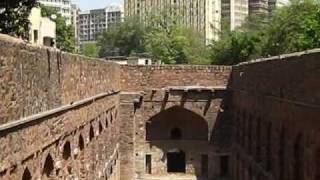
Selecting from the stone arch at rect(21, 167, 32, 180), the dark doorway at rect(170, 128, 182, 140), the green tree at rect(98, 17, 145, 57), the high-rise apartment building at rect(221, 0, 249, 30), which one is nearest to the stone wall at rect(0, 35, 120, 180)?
the stone arch at rect(21, 167, 32, 180)

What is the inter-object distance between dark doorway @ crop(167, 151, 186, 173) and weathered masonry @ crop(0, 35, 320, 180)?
0.14ft

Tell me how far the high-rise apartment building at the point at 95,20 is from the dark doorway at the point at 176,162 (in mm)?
114463

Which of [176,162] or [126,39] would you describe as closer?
[176,162]

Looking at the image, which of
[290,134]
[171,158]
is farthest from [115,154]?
[290,134]

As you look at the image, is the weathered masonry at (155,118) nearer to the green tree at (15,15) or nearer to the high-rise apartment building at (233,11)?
the green tree at (15,15)

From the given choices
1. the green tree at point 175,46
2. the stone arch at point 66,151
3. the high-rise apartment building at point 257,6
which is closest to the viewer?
the stone arch at point 66,151

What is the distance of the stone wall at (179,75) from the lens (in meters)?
27.2

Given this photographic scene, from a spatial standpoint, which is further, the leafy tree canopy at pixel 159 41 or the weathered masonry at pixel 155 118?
the leafy tree canopy at pixel 159 41

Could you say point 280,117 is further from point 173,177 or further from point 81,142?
point 173,177

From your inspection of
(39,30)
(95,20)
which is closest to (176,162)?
(39,30)

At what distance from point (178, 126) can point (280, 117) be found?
13.3m

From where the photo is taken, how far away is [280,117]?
1535cm

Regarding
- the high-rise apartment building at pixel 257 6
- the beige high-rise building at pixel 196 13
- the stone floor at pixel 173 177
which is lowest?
the stone floor at pixel 173 177

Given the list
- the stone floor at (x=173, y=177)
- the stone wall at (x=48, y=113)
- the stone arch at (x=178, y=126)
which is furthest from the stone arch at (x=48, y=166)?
the stone arch at (x=178, y=126)
